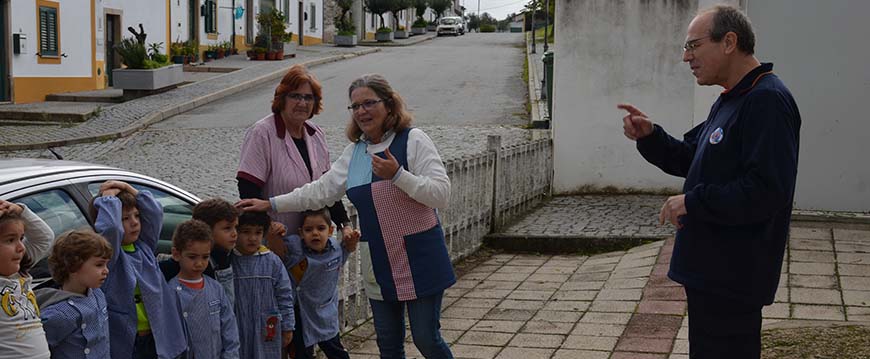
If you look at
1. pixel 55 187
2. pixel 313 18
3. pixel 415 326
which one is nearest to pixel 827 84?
pixel 415 326

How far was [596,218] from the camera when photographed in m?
11.7

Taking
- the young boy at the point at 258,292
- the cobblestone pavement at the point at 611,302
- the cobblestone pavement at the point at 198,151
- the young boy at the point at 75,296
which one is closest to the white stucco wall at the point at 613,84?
the cobblestone pavement at the point at 198,151

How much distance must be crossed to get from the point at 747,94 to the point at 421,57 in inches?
1367

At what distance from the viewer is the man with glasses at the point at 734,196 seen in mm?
3545

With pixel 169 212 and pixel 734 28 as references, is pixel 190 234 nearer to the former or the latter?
Answer: pixel 169 212

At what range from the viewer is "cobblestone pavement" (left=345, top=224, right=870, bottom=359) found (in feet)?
21.4

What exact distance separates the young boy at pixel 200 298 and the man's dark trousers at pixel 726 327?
6.84ft

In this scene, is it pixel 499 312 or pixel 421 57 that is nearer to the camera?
pixel 499 312

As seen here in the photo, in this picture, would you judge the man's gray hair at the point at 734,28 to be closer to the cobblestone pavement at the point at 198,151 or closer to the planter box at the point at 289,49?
the cobblestone pavement at the point at 198,151

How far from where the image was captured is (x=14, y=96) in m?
21.8

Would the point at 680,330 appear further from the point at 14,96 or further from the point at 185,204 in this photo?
the point at 14,96

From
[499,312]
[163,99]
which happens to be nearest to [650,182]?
[499,312]

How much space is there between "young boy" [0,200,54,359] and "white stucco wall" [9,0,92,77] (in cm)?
1953

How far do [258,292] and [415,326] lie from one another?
82 centimetres
